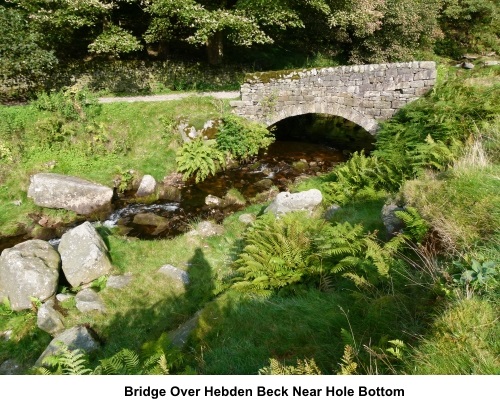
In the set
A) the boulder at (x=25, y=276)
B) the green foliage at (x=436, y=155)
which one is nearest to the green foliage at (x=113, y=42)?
the boulder at (x=25, y=276)

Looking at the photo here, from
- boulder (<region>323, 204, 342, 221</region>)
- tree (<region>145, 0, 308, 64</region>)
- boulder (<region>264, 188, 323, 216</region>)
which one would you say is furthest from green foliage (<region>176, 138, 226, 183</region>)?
tree (<region>145, 0, 308, 64</region>)

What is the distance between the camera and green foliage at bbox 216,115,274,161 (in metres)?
14.7

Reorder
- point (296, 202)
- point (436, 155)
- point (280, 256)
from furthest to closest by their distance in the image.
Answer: point (296, 202) → point (436, 155) → point (280, 256)

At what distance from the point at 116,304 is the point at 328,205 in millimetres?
6362

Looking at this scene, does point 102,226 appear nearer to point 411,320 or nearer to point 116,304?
point 116,304

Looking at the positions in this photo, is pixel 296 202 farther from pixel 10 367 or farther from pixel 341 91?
pixel 10 367

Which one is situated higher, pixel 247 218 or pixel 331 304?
pixel 331 304

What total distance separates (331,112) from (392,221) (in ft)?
29.6

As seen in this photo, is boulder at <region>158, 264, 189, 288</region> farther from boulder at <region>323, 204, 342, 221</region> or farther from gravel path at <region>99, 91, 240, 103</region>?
gravel path at <region>99, 91, 240, 103</region>

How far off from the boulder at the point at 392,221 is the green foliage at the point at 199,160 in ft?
26.6

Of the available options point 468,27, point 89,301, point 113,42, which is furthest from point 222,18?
point 468,27

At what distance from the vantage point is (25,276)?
777cm

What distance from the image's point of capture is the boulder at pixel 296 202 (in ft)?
31.2

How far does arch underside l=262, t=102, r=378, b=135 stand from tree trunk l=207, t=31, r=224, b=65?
935 cm
